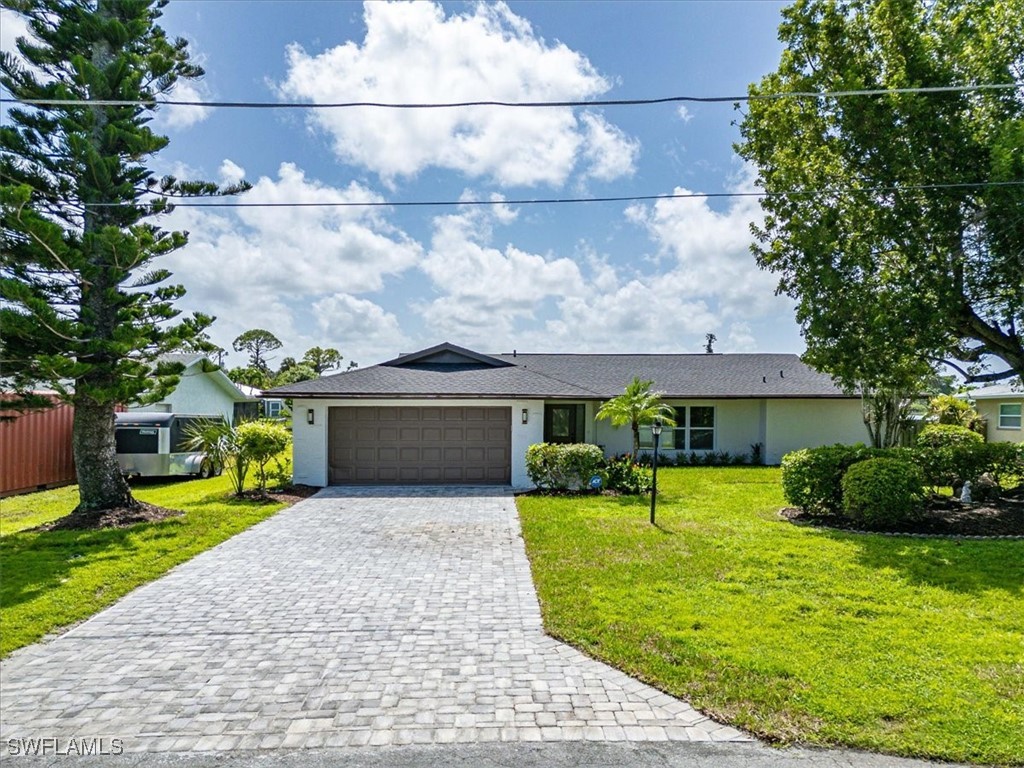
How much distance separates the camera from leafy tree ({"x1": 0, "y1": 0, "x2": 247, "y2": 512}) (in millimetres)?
8992

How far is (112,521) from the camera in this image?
370 inches

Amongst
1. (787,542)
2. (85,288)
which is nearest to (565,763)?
(787,542)

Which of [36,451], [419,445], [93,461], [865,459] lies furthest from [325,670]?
[36,451]

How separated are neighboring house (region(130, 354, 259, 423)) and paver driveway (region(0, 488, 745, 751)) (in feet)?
47.7

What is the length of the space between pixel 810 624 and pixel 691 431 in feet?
48.5

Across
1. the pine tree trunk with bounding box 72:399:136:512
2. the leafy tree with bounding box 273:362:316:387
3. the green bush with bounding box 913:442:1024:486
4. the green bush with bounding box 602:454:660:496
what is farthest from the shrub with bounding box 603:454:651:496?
the leafy tree with bounding box 273:362:316:387

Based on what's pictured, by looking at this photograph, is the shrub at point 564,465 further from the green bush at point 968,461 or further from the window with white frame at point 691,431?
the window with white frame at point 691,431

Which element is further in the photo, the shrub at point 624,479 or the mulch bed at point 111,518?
the shrub at point 624,479

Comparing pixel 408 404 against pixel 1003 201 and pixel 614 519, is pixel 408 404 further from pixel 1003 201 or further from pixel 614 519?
pixel 1003 201

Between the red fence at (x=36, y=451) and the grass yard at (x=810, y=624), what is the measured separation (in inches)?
505

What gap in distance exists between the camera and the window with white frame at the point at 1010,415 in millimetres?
20484

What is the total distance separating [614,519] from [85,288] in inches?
416

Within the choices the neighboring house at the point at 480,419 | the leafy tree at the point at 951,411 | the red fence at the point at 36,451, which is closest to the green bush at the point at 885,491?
the neighboring house at the point at 480,419

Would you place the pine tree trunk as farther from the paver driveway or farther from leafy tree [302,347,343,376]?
leafy tree [302,347,343,376]
